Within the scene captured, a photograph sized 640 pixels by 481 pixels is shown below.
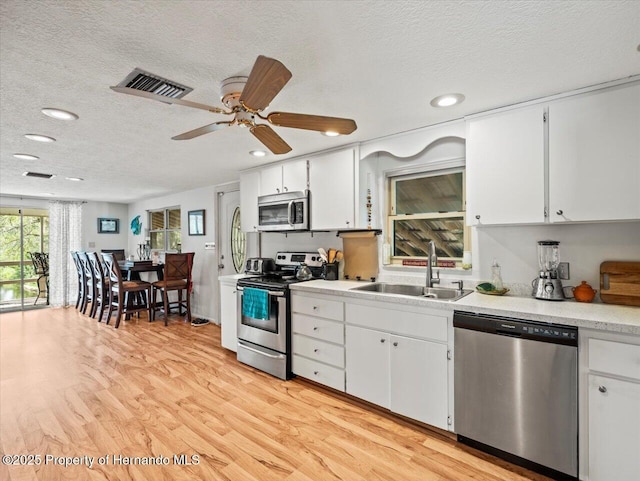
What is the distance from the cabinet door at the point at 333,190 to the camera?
297cm

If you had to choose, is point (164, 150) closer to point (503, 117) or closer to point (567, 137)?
point (503, 117)

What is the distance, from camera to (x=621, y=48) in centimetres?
152

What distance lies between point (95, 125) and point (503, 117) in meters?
3.02

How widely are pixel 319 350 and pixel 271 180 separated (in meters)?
1.98

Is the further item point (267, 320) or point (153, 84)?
point (267, 320)

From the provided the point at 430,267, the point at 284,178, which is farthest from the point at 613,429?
the point at 284,178

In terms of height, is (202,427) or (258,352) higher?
(258,352)

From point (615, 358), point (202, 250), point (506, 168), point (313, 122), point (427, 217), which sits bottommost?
point (615, 358)

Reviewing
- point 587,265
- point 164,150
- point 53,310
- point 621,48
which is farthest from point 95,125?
point 53,310

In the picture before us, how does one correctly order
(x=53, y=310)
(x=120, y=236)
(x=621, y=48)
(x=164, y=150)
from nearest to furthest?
1. (x=621, y=48)
2. (x=164, y=150)
3. (x=53, y=310)
4. (x=120, y=236)

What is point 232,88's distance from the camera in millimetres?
1780

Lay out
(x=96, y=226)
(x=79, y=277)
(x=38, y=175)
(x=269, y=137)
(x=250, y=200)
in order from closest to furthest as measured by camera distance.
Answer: (x=269, y=137), (x=250, y=200), (x=38, y=175), (x=79, y=277), (x=96, y=226)

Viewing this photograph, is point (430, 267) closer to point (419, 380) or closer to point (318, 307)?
point (419, 380)

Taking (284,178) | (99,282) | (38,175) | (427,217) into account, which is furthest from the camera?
(99,282)
